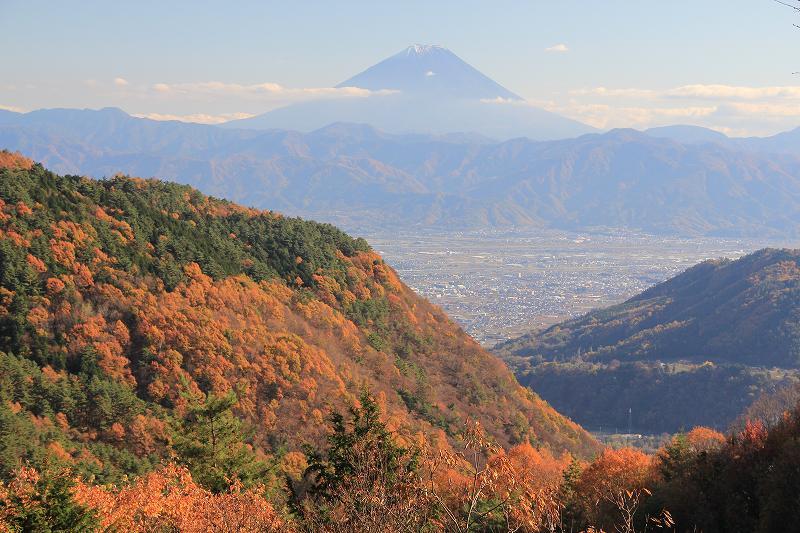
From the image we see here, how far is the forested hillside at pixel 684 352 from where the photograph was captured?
308 feet

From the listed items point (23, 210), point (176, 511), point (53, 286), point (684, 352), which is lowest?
point (684, 352)

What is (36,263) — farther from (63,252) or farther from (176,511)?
(176,511)

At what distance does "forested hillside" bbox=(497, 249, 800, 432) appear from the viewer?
93.8 meters

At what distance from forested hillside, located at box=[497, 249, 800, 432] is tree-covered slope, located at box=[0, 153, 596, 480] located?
41.0 metres

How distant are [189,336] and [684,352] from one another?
96.1 m

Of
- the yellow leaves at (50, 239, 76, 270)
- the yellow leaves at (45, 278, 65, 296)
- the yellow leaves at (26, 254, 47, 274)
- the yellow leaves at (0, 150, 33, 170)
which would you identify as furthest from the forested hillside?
the yellow leaves at (0, 150, 33, 170)

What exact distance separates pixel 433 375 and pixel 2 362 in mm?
28739

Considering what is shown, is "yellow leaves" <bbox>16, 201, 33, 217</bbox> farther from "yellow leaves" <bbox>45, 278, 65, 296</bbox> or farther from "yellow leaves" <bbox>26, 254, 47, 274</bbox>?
"yellow leaves" <bbox>45, 278, 65, 296</bbox>

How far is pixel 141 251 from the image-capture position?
1641 inches

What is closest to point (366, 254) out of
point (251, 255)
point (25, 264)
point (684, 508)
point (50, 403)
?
point (251, 255)

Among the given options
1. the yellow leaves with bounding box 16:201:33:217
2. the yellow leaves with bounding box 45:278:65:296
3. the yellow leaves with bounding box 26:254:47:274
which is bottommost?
the yellow leaves with bounding box 45:278:65:296

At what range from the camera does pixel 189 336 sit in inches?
1427

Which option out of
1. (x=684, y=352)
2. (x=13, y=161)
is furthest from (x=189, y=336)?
(x=684, y=352)

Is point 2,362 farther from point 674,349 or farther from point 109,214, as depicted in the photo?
point 674,349
